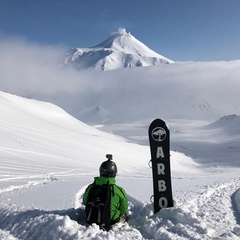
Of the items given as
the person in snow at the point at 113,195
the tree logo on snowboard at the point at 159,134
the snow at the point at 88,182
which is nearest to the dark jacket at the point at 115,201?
the person in snow at the point at 113,195

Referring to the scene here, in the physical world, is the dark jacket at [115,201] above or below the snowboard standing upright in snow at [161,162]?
below

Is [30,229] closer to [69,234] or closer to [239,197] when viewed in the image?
[69,234]

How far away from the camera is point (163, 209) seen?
6.09 m

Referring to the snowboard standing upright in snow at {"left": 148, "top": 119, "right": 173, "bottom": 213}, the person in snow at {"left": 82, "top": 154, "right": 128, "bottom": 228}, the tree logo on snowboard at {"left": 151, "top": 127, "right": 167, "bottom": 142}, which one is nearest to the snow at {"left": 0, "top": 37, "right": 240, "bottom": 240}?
the person in snow at {"left": 82, "top": 154, "right": 128, "bottom": 228}

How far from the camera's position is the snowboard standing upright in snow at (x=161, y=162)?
6.49 m

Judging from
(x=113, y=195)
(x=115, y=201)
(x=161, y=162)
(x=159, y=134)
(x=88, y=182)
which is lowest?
(x=115, y=201)

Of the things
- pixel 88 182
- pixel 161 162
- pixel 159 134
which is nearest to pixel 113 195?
pixel 161 162

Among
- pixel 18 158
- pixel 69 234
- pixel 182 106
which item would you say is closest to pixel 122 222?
pixel 69 234

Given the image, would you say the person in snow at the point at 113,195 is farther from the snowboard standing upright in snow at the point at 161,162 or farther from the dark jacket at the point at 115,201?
the snowboard standing upright in snow at the point at 161,162

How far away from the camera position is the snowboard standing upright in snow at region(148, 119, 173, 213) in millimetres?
6488

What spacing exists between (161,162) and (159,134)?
1.81 ft

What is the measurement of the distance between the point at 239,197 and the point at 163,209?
9.74 ft

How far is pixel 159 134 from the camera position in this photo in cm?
659

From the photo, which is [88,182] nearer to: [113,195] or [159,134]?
[159,134]
